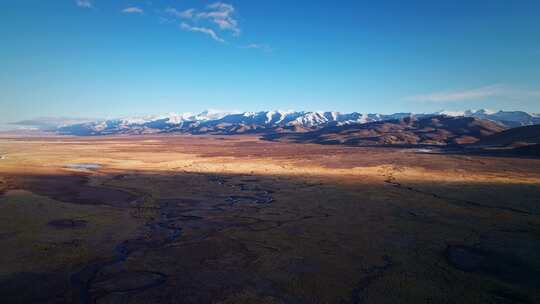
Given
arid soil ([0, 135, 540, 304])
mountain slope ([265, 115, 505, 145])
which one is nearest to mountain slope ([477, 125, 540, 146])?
mountain slope ([265, 115, 505, 145])

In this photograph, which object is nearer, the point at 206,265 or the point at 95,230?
the point at 206,265

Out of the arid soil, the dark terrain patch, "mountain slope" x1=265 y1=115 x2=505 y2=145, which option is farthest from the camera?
"mountain slope" x1=265 y1=115 x2=505 y2=145

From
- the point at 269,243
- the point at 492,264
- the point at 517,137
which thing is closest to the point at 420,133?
the point at 517,137

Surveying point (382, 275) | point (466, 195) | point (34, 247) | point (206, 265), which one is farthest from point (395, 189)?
point (34, 247)

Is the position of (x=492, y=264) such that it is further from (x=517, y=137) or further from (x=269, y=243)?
(x=517, y=137)

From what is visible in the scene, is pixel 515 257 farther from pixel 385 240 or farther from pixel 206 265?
pixel 206 265

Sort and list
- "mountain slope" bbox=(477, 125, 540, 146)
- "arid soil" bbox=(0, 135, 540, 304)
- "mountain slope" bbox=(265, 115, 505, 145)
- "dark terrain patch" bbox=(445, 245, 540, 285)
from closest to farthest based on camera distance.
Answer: "arid soil" bbox=(0, 135, 540, 304) → "dark terrain patch" bbox=(445, 245, 540, 285) → "mountain slope" bbox=(477, 125, 540, 146) → "mountain slope" bbox=(265, 115, 505, 145)

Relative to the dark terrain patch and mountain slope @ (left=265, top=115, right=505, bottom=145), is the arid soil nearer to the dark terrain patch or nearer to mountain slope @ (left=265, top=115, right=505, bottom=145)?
the dark terrain patch

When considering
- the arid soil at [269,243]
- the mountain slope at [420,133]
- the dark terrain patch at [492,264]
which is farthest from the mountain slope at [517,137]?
the dark terrain patch at [492,264]
